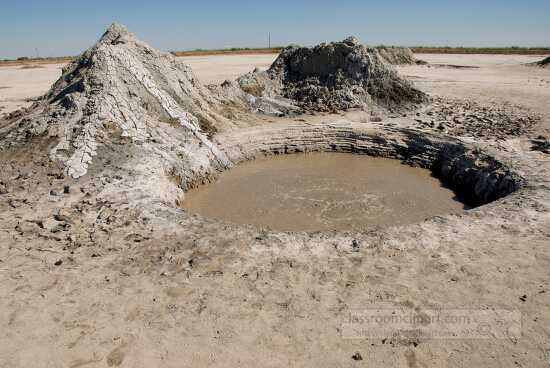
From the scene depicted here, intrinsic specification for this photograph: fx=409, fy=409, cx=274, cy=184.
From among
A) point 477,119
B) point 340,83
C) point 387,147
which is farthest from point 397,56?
point 387,147

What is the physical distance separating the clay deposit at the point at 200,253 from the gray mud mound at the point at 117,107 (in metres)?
0.04

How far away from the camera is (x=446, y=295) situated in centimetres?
448

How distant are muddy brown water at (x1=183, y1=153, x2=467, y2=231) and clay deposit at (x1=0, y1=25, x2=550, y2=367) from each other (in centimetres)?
56

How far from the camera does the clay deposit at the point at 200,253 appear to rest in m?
3.84

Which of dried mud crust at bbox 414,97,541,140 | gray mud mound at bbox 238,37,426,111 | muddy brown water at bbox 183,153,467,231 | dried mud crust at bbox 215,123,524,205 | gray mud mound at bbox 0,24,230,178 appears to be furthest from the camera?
gray mud mound at bbox 238,37,426,111

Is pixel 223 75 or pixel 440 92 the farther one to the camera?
pixel 223 75

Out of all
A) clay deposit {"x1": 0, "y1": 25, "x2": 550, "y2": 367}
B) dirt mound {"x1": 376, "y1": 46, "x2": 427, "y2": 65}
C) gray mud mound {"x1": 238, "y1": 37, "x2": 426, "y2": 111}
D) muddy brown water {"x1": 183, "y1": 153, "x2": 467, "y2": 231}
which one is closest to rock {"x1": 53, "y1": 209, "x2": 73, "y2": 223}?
clay deposit {"x1": 0, "y1": 25, "x2": 550, "y2": 367}

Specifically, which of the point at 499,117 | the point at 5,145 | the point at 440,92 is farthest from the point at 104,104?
the point at 440,92

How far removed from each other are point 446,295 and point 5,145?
826cm

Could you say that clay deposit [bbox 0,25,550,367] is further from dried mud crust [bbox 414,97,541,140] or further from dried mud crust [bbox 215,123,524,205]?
dried mud crust [bbox 414,97,541,140]

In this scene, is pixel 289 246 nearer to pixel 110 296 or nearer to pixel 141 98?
pixel 110 296

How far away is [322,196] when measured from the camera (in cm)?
823

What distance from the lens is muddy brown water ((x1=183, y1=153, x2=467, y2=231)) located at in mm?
7230

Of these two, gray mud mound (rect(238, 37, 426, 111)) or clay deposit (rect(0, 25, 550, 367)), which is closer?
clay deposit (rect(0, 25, 550, 367))
